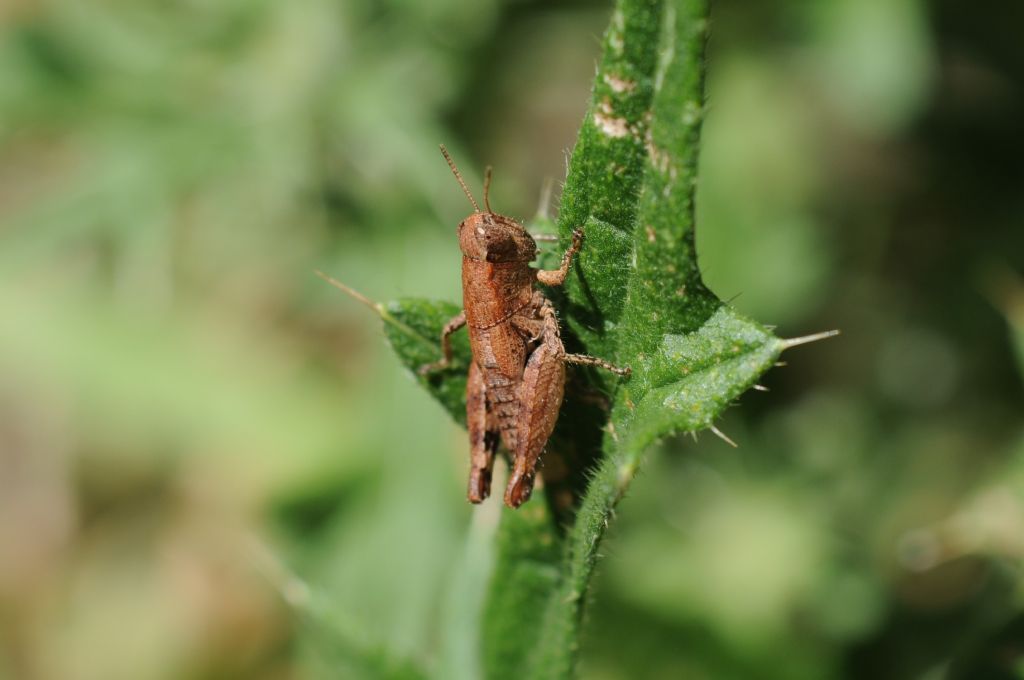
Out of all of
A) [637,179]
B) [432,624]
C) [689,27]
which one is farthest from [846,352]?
[689,27]

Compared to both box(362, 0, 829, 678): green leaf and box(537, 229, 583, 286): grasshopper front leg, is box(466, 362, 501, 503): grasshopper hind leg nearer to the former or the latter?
box(362, 0, 829, 678): green leaf

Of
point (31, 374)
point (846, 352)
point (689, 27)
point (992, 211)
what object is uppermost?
point (689, 27)

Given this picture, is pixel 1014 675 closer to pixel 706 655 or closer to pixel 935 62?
pixel 706 655

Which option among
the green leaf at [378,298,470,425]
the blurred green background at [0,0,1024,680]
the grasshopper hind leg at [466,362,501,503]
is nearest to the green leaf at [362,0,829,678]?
the green leaf at [378,298,470,425]

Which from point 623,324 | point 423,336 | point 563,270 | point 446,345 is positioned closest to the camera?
point 623,324

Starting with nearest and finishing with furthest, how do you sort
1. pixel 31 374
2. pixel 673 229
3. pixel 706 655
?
pixel 673 229
pixel 706 655
pixel 31 374

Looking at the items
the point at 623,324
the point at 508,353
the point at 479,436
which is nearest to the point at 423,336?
the point at 508,353

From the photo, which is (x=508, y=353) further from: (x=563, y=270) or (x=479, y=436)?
(x=563, y=270)
